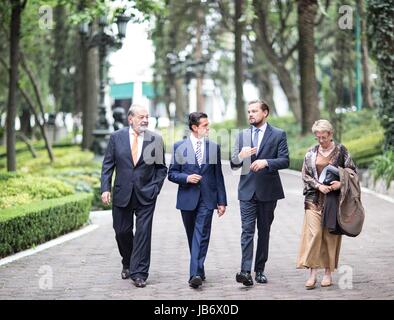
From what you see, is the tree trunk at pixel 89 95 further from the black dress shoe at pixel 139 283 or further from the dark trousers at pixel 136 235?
the black dress shoe at pixel 139 283

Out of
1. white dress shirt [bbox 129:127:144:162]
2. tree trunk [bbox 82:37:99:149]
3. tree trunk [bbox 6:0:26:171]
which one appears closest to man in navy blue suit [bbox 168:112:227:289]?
white dress shirt [bbox 129:127:144:162]

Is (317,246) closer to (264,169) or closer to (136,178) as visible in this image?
(264,169)

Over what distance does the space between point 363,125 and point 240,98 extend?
9552mm

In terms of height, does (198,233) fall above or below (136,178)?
below

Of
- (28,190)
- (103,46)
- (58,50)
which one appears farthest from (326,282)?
(58,50)

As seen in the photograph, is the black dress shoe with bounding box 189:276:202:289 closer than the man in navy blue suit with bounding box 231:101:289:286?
Yes

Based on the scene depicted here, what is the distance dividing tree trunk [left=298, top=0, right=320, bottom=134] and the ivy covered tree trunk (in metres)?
8.25

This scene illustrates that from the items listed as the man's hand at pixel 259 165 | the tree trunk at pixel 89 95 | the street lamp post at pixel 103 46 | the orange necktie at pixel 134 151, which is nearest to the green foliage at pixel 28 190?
the orange necktie at pixel 134 151

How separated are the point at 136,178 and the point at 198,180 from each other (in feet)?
2.35

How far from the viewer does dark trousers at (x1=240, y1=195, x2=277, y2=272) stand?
963cm

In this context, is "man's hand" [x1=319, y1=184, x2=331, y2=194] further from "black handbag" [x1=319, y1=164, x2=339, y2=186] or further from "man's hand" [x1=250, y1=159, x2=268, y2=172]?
"man's hand" [x1=250, y1=159, x2=268, y2=172]

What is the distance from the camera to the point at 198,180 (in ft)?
31.6
